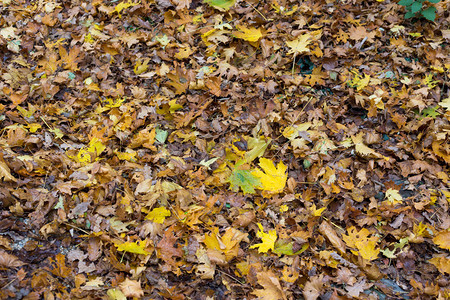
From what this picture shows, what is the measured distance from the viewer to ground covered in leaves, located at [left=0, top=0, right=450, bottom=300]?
2395 millimetres

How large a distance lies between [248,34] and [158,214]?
227 cm

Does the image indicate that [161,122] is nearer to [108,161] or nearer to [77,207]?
[108,161]

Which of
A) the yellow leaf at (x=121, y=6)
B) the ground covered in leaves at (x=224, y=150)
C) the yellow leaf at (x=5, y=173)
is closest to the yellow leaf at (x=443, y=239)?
the ground covered in leaves at (x=224, y=150)

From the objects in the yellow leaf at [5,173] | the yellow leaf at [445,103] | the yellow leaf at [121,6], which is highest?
the yellow leaf at [121,6]

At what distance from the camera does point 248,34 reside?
3.75 m

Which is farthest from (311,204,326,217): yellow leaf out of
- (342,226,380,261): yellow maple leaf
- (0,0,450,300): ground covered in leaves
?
(342,226,380,261): yellow maple leaf

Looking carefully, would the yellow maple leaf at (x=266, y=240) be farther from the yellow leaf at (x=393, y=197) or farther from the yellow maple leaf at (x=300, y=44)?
the yellow maple leaf at (x=300, y=44)

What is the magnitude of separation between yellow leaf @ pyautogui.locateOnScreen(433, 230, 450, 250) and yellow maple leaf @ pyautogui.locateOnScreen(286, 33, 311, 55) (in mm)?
2145

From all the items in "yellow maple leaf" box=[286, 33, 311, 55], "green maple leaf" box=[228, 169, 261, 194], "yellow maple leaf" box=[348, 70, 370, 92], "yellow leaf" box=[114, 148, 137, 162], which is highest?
"yellow maple leaf" box=[286, 33, 311, 55]

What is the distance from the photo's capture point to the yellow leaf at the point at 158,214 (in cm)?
265

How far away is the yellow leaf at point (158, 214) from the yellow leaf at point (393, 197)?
184 centimetres

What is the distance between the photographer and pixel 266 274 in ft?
7.70

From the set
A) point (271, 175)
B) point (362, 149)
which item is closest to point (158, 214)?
point (271, 175)

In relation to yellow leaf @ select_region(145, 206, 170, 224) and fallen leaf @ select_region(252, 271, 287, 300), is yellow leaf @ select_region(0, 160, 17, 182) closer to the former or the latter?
yellow leaf @ select_region(145, 206, 170, 224)
